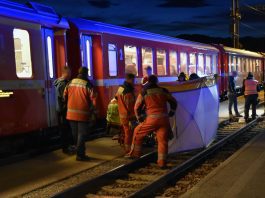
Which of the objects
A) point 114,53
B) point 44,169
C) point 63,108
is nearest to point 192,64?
point 114,53

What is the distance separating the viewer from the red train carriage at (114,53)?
1259 centimetres

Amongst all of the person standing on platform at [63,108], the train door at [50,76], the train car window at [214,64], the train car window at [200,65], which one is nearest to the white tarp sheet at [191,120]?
the person standing on platform at [63,108]

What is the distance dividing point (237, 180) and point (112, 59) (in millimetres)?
7398

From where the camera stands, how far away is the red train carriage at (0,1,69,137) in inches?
371

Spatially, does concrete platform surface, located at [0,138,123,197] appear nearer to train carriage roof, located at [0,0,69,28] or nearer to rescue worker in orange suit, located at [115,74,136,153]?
rescue worker in orange suit, located at [115,74,136,153]

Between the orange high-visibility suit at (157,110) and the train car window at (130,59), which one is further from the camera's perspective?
the train car window at (130,59)

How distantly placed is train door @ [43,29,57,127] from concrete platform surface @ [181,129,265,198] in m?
4.18

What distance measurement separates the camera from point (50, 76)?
11.0 m

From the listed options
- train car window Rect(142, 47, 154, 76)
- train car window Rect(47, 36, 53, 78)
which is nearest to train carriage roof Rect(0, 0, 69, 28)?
train car window Rect(47, 36, 53, 78)

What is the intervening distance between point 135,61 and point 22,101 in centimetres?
631

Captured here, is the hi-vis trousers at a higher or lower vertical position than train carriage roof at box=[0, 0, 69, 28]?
lower

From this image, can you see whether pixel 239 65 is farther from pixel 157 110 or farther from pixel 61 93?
pixel 157 110

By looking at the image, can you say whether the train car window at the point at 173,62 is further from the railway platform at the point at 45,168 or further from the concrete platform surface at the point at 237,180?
the concrete platform surface at the point at 237,180

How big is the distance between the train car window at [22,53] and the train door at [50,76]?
65 centimetres
